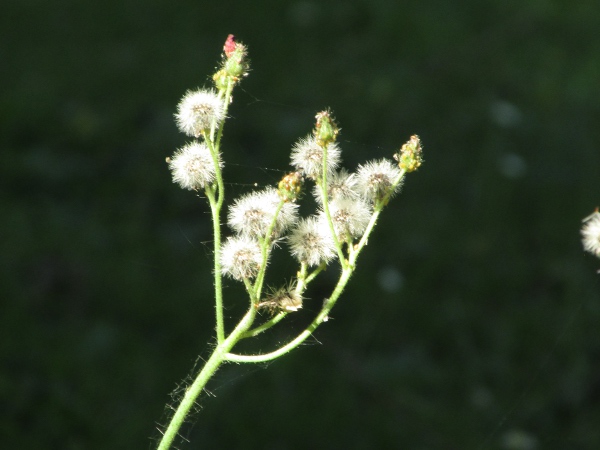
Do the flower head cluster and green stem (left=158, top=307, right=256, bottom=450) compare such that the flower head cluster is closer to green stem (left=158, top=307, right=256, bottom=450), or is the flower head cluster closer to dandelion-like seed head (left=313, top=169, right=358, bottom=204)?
green stem (left=158, top=307, right=256, bottom=450)

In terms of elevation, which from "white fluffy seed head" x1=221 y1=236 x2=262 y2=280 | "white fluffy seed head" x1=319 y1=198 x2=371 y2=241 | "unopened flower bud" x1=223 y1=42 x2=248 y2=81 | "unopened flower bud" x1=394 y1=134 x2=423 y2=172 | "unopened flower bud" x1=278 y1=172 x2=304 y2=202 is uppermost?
"unopened flower bud" x1=223 y1=42 x2=248 y2=81

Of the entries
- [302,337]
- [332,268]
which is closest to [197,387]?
[302,337]

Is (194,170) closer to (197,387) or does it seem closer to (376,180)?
(376,180)

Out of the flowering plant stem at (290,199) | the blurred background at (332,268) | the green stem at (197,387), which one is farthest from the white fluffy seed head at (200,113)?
the blurred background at (332,268)

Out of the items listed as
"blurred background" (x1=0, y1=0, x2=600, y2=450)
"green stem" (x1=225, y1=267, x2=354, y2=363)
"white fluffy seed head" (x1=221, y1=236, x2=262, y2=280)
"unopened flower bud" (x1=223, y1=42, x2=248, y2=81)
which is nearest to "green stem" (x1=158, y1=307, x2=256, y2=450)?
"green stem" (x1=225, y1=267, x2=354, y2=363)

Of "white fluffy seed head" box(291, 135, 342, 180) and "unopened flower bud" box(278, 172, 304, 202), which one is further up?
"white fluffy seed head" box(291, 135, 342, 180)

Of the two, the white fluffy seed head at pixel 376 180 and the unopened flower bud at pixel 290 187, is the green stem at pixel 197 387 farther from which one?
the white fluffy seed head at pixel 376 180

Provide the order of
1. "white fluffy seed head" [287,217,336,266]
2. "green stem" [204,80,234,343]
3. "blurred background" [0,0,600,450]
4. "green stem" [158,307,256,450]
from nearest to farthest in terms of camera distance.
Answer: "green stem" [158,307,256,450]
"green stem" [204,80,234,343]
"white fluffy seed head" [287,217,336,266]
"blurred background" [0,0,600,450]
